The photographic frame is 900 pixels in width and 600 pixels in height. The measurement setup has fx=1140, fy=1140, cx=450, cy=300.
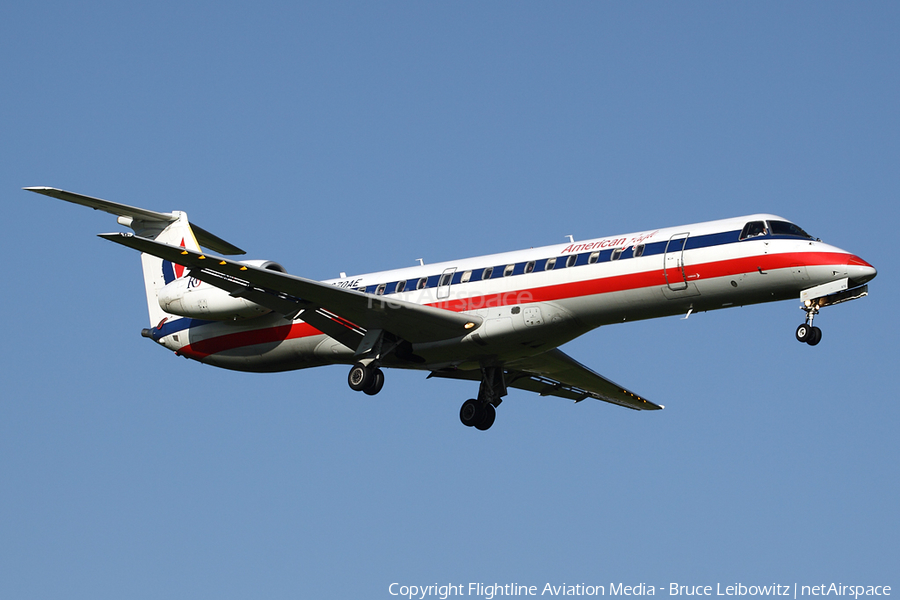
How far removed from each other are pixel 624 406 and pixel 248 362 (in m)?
10.7

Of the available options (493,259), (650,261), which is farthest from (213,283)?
(650,261)

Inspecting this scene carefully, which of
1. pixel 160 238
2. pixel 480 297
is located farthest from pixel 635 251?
pixel 160 238

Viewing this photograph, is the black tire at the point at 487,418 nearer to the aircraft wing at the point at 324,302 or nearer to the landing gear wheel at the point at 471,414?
the landing gear wheel at the point at 471,414

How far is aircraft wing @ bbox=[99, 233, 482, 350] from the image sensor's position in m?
24.8

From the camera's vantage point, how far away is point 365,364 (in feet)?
85.8

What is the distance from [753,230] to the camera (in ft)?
77.0

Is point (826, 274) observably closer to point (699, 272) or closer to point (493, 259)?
point (699, 272)

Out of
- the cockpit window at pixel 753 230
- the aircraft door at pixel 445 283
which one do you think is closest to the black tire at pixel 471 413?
the aircraft door at pixel 445 283

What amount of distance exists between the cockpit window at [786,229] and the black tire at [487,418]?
28.3ft

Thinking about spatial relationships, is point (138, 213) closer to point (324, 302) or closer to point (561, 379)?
point (324, 302)

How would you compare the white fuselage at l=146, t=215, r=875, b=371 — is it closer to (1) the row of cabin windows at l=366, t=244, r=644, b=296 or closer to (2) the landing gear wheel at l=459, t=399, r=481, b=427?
(1) the row of cabin windows at l=366, t=244, r=644, b=296

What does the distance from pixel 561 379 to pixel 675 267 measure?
23.6 ft

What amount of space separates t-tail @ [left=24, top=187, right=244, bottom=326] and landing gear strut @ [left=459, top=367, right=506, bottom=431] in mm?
7631

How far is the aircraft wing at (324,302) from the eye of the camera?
24750 millimetres
